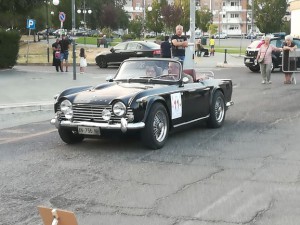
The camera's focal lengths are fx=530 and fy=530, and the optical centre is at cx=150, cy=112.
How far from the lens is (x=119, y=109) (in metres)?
7.77

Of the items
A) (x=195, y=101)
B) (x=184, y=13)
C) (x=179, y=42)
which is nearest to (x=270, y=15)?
(x=184, y=13)

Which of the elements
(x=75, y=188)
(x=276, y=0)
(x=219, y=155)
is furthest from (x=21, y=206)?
(x=276, y=0)

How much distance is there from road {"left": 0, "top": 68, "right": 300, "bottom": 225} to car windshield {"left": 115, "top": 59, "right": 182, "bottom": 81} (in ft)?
3.55

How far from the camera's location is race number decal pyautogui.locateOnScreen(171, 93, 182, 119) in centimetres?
850

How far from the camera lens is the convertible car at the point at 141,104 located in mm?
7797

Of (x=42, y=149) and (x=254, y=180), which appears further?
(x=42, y=149)

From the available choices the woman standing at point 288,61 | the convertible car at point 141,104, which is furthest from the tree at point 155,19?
the convertible car at point 141,104

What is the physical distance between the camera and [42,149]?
8.35m

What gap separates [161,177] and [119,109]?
1640mm

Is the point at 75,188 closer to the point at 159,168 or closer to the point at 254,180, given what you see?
the point at 159,168

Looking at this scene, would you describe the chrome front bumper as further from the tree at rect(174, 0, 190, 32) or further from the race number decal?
the tree at rect(174, 0, 190, 32)

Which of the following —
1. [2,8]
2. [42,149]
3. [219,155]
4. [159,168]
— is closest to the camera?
[159,168]

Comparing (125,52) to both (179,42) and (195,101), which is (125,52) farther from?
(195,101)

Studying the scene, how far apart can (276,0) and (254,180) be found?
5215 cm
